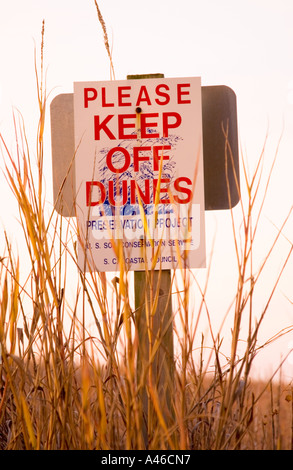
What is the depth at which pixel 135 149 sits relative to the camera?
2.28 metres

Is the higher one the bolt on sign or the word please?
the word please

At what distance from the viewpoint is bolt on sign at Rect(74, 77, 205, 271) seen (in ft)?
7.40

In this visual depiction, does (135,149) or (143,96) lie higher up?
(143,96)

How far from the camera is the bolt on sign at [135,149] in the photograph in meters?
2.26

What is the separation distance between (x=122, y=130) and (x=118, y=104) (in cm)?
10

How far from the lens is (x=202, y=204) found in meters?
2.28

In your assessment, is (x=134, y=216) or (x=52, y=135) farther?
(x=52, y=135)

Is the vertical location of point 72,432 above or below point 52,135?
below

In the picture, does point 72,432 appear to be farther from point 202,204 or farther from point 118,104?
point 118,104

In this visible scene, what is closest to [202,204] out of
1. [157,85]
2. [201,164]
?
[201,164]

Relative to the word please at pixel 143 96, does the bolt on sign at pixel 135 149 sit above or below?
below
